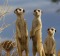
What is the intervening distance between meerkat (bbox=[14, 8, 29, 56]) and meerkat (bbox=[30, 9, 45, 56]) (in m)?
0.08

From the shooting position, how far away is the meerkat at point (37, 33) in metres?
3.95

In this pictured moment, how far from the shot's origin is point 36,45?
3.95 m

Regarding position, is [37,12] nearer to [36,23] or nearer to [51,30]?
[36,23]

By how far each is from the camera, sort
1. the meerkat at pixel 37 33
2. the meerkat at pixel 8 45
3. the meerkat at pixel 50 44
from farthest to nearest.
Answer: the meerkat at pixel 8 45, the meerkat at pixel 50 44, the meerkat at pixel 37 33

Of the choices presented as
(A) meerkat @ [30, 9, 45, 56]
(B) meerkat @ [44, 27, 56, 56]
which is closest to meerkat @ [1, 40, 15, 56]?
(B) meerkat @ [44, 27, 56, 56]

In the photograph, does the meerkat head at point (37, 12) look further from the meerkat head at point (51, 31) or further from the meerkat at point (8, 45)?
the meerkat at point (8, 45)

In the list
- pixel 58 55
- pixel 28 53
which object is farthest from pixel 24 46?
pixel 58 55

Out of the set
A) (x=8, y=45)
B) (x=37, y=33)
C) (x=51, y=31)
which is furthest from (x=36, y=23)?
(x=8, y=45)

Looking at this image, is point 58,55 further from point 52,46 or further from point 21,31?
point 21,31

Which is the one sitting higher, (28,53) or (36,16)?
(36,16)

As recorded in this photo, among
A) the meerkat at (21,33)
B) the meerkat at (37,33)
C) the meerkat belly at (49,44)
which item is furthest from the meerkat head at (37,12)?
the meerkat belly at (49,44)

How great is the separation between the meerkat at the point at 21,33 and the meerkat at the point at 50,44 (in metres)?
0.30

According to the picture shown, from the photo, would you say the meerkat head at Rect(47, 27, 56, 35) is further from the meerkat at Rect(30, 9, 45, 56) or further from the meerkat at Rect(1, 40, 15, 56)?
the meerkat at Rect(1, 40, 15, 56)

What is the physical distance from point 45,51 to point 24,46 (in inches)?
11.8
